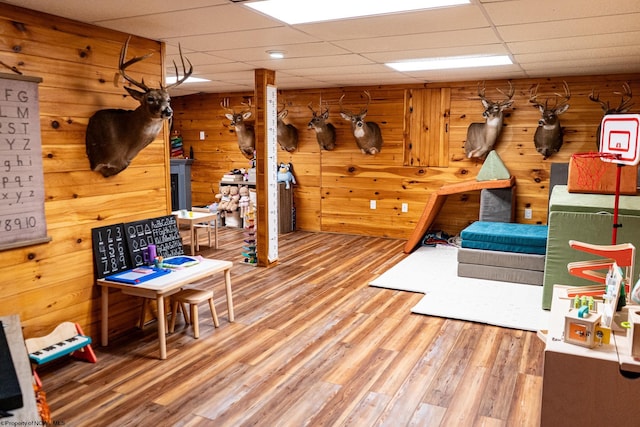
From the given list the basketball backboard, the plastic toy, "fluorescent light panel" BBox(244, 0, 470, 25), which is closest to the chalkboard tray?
"fluorescent light panel" BBox(244, 0, 470, 25)

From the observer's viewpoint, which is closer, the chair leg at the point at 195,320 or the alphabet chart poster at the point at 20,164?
the alphabet chart poster at the point at 20,164

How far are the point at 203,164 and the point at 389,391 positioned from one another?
661 cm

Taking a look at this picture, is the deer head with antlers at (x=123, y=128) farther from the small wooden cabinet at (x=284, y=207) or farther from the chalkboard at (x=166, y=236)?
the small wooden cabinet at (x=284, y=207)

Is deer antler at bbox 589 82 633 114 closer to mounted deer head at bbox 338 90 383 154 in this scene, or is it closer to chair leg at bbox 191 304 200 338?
mounted deer head at bbox 338 90 383 154

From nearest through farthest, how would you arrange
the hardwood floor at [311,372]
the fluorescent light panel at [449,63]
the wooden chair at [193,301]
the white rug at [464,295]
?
1. the hardwood floor at [311,372]
2. the wooden chair at [193,301]
3. the white rug at [464,295]
4. the fluorescent light panel at [449,63]

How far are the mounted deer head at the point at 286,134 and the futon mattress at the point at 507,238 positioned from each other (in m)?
3.34

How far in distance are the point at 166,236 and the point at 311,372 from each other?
165 centimetres

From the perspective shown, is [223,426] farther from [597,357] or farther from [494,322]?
[494,322]

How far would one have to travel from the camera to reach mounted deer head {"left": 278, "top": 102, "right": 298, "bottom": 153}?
755cm

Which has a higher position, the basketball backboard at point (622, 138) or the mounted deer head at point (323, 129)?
the mounted deer head at point (323, 129)

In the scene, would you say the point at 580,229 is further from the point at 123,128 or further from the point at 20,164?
the point at 20,164

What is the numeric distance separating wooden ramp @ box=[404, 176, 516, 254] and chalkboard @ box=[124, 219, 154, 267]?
143 inches

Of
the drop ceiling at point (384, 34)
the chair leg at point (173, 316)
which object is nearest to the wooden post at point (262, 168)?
the drop ceiling at point (384, 34)

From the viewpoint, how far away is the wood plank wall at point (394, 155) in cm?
623
